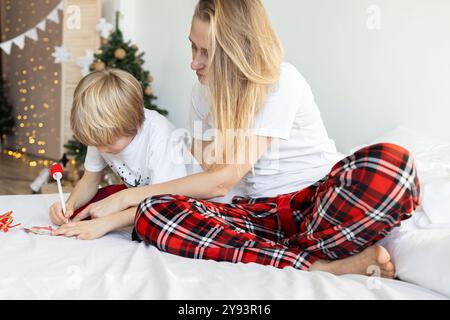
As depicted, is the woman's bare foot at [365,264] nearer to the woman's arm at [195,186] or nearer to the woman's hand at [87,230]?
the woman's arm at [195,186]

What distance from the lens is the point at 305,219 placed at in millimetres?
1339

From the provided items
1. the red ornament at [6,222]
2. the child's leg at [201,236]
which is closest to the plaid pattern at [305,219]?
the child's leg at [201,236]

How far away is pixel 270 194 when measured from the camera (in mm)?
1519

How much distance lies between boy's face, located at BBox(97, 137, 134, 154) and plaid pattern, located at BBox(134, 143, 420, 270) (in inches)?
11.9

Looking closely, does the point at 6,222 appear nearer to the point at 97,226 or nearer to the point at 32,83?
the point at 97,226

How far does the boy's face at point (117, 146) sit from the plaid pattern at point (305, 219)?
30 centimetres

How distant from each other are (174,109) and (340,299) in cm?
261

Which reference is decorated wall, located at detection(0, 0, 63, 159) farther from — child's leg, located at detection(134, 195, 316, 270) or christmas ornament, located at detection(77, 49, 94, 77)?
child's leg, located at detection(134, 195, 316, 270)

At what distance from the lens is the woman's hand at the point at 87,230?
1.37 metres

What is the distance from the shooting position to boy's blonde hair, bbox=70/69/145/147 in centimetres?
150

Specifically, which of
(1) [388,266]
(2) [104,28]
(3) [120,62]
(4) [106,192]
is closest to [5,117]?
(2) [104,28]

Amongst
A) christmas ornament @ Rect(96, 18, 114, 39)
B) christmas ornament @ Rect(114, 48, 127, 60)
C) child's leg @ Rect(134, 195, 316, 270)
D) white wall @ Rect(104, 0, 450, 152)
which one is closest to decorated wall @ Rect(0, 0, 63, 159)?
christmas ornament @ Rect(96, 18, 114, 39)

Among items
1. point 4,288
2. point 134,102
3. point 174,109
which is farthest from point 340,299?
point 174,109
